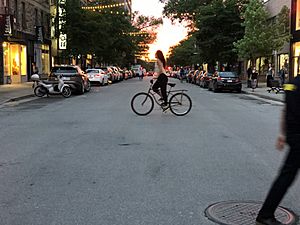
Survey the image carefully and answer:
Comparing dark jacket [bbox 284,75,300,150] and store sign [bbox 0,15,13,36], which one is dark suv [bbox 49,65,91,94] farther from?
dark jacket [bbox 284,75,300,150]

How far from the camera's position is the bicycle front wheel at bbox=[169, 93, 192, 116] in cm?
1337

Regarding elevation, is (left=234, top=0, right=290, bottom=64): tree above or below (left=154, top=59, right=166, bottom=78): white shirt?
above

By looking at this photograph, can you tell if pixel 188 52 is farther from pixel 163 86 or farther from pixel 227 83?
pixel 163 86

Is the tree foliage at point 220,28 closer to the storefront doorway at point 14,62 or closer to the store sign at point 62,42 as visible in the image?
the store sign at point 62,42

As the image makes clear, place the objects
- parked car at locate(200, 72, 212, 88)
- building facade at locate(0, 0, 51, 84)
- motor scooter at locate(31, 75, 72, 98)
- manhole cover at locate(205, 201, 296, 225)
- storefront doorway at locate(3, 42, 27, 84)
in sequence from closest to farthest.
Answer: manhole cover at locate(205, 201, 296, 225)
motor scooter at locate(31, 75, 72, 98)
building facade at locate(0, 0, 51, 84)
storefront doorway at locate(3, 42, 27, 84)
parked car at locate(200, 72, 212, 88)

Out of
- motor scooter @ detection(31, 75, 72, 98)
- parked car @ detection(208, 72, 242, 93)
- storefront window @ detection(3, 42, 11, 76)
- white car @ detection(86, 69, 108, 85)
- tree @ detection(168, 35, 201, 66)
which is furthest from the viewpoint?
tree @ detection(168, 35, 201, 66)

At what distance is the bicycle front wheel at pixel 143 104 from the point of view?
13.4 meters

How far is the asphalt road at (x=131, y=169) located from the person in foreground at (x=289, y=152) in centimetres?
66

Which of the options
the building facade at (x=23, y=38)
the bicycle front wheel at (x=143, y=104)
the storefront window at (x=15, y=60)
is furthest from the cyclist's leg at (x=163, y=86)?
the storefront window at (x=15, y=60)

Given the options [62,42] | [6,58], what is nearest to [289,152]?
[6,58]

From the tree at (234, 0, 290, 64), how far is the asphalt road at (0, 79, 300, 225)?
775 inches

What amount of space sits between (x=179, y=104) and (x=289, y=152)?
941 centimetres

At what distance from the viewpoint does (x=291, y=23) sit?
31891 millimetres

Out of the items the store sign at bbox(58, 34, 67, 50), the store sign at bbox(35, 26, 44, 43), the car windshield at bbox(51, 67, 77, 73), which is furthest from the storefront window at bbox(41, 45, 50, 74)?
the car windshield at bbox(51, 67, 77, 73)
